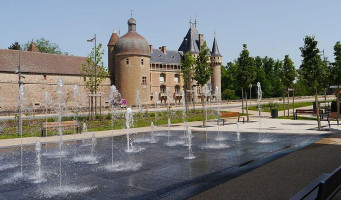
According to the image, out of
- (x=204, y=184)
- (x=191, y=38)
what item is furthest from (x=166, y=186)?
(x=191, y=38)

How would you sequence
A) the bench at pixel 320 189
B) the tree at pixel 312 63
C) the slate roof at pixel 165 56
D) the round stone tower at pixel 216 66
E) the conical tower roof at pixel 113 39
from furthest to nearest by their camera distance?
the round stone tower at pixel 216 66 < the slate roof at pixel 165 56 < the conical tower roof at pixel 113 39 < the tree at pixel 312 63 < the bench at pixel 320 189

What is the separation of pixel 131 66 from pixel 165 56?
14.3 metres

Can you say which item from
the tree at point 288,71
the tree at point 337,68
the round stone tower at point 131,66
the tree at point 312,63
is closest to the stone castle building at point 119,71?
the round stone tower at point 131,66

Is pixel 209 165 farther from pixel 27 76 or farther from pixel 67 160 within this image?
pixel 27 76

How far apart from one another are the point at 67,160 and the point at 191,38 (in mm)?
60438

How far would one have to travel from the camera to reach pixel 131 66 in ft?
172

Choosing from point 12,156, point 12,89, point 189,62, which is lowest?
point 12,156

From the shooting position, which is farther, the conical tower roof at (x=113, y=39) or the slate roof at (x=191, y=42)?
the slate roof at (x=191, y=42)

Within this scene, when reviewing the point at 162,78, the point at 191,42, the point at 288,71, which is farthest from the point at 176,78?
the point at 288,71

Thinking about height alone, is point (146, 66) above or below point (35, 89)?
above

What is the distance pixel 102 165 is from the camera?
327 inches

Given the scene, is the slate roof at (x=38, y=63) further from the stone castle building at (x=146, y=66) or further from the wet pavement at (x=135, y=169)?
the wet pavement at (x=135, y=169)

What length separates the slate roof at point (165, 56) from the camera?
206 ft

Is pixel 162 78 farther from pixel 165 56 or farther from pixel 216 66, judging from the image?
pixel 216 66
